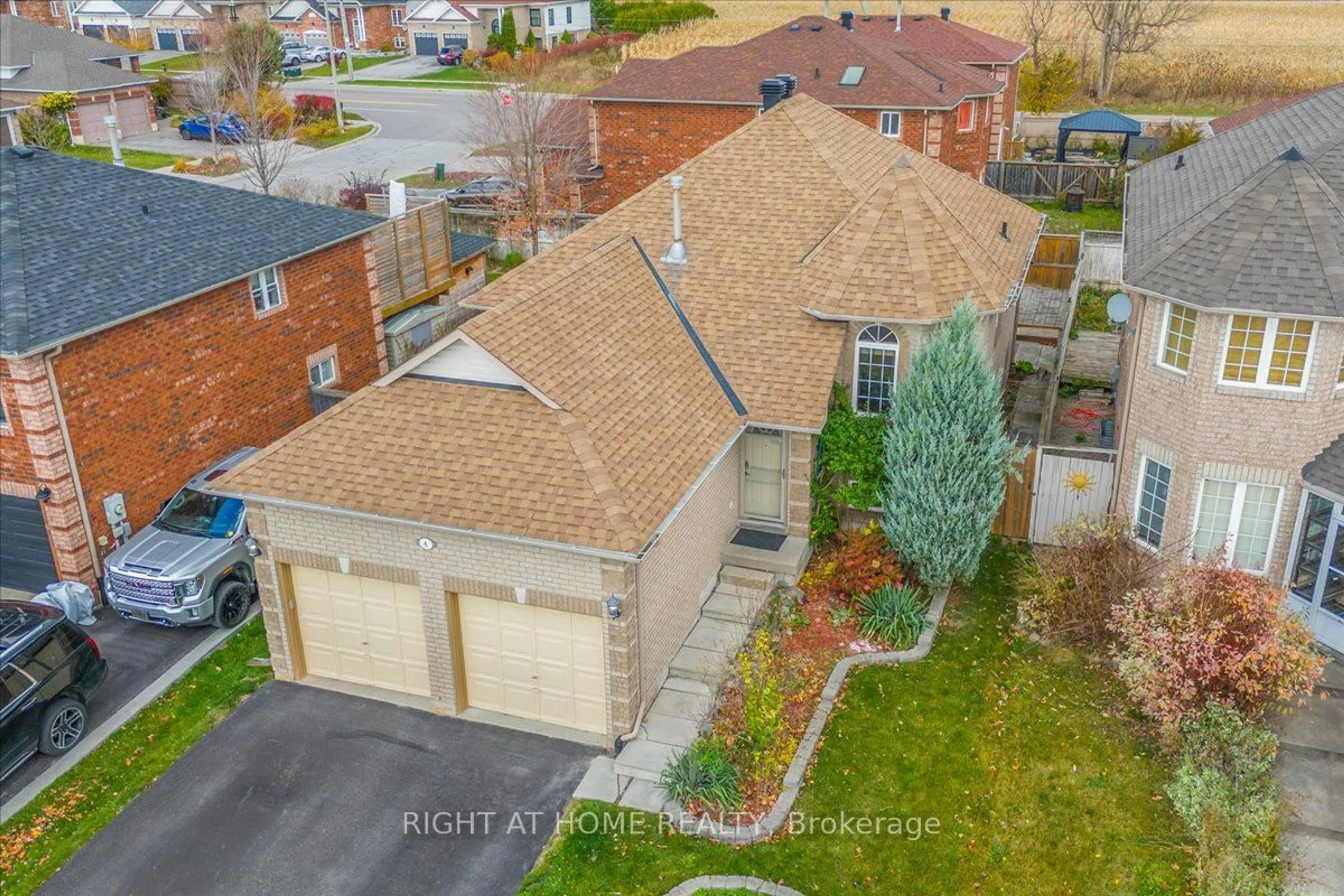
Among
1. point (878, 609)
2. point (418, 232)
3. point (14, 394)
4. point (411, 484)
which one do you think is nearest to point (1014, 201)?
point (878, 609)

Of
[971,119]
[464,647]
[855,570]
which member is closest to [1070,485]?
[855,570]

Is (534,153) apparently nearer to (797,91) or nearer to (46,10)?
(797,91)

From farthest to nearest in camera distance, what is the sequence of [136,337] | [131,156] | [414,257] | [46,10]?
[46,10] < [131,156] < [414,257] < [136,337]

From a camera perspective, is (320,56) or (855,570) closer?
(855,570)

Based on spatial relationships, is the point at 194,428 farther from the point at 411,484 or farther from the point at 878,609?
the point at 878,609

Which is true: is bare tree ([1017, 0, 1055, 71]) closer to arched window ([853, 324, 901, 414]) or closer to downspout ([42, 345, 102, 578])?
arched window ([853, 324, 901, 414])
